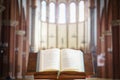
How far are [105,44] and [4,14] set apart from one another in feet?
36.9

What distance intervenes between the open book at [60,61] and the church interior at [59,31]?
10990mm

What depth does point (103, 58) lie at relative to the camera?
2889 centimetres

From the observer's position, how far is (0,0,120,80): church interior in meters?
20.7

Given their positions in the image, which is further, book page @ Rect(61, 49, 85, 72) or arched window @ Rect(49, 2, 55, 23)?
arched window @ Rect(49, 2, 55, 23)

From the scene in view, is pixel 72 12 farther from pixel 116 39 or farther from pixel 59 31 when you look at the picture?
pixel 116 39

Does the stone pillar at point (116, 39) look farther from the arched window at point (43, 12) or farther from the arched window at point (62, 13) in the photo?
the arched window at point (62, 13)

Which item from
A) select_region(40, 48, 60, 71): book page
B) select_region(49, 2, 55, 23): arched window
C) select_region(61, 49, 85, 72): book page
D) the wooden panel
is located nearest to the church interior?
select_region(49, 2, 55, 23): arched window

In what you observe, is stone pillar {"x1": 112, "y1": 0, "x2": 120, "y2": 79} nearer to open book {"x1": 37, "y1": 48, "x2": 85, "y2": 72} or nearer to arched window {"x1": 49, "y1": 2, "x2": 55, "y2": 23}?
open book {"x1": 37, "y1": 48, "x2": 85, "y2": 72}

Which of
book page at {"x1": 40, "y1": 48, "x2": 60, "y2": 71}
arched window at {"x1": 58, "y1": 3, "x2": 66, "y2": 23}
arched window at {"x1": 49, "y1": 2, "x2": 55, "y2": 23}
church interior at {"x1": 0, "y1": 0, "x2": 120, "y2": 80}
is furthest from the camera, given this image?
arched window at {"x1": 58, "y1": 3, "x2": 66, "y2": 23}

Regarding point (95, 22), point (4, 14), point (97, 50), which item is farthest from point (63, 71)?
point (95, 22)

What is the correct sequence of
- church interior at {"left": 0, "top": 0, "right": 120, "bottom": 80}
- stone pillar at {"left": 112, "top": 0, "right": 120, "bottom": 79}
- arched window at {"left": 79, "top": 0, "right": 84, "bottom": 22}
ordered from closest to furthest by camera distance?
1. church interior at {"left": 0, "top": 0, "right": 120, "bottom": 80}
2. stone pillar at {"left": 112, "top": 0, "right": 120, "bottom": 79}
3. arched window at {"left": 79, "top": 0, "right": 84, "bottom": 22}

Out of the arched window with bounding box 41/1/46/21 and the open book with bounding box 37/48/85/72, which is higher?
the arched window with bounding box 41/1/46/21

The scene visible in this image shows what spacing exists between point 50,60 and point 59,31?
131 ft

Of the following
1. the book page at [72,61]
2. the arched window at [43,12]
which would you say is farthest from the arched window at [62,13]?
the book page at [72,61]
